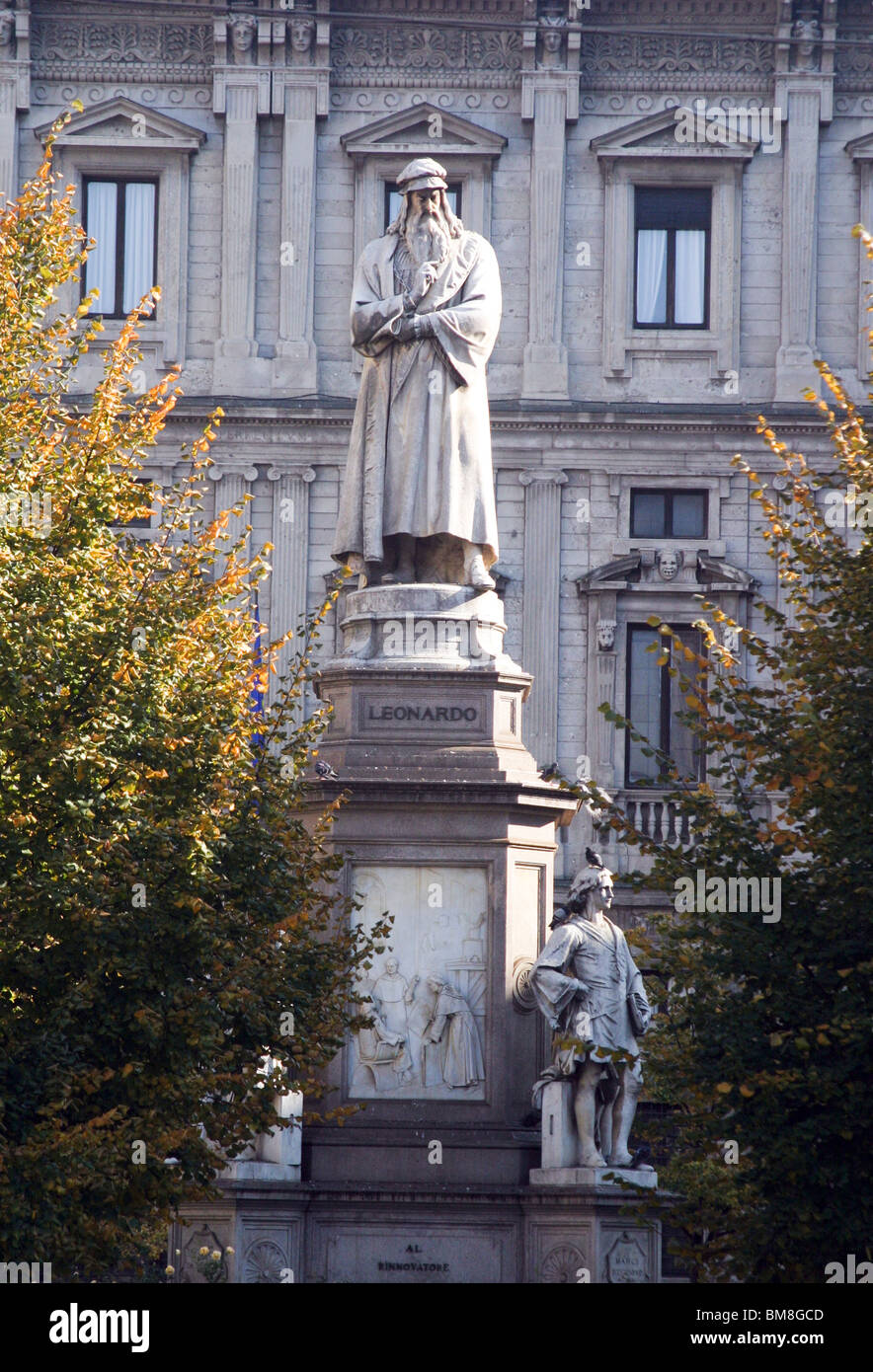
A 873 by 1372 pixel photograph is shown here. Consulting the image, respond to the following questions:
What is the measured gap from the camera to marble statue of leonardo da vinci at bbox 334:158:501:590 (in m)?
20.5

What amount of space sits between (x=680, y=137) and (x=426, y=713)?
1102 inches

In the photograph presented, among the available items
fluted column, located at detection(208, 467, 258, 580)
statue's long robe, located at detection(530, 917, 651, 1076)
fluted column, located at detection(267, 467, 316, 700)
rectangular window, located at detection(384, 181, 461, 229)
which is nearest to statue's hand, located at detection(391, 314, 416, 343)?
statue's long robe, located at detection(530, 917, 651, 1076)

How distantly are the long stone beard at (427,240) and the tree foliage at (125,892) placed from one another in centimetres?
268

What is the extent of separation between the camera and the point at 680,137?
45969mm

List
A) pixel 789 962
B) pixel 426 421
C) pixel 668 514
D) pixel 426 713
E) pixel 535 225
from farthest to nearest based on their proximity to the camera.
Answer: pixel 535 225 < pixel 668 514 < pixel 426 421 < pixel 426 713 < pixel 789 962

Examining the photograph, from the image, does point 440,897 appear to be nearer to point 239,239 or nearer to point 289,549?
point 289,549

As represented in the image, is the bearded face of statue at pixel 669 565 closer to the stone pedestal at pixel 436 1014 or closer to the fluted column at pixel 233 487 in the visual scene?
the fluted column at pixel 233 487

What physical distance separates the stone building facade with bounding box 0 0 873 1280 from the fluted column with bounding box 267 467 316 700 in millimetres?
50

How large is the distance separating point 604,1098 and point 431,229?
260 inches

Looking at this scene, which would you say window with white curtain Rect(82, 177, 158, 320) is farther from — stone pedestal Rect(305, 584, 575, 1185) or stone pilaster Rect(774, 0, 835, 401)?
stone pedestal Rect(305, 584, 575, 1185)

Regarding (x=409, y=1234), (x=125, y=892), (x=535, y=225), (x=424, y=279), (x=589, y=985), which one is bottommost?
(x=409, y=1234)

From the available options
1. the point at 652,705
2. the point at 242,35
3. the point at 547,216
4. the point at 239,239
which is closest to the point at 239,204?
the point at 239,239

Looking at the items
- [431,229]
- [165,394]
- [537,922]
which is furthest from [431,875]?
[165,394]

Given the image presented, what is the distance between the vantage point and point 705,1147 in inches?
679
